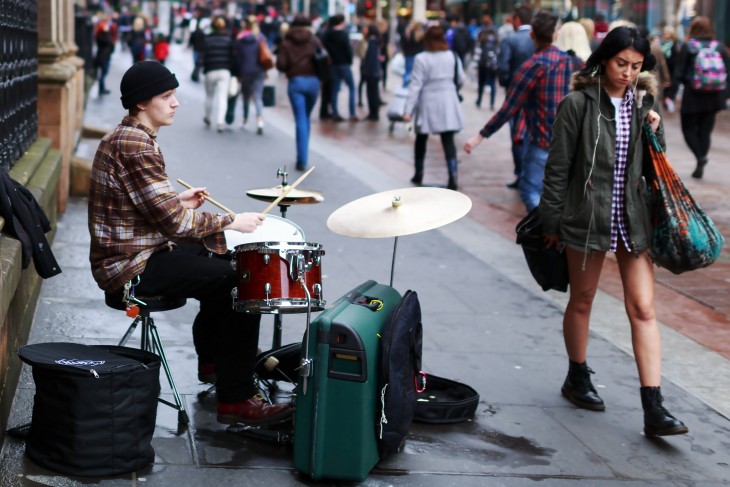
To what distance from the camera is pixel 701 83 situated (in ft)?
43.3

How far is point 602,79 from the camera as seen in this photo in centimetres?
535

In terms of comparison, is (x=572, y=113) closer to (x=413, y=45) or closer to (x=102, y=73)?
(x=413, y=45)

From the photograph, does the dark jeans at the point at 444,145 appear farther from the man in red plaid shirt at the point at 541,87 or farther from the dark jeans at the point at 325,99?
the dark jeans at the point at 325,99

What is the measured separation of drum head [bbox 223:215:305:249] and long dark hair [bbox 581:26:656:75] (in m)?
1.57

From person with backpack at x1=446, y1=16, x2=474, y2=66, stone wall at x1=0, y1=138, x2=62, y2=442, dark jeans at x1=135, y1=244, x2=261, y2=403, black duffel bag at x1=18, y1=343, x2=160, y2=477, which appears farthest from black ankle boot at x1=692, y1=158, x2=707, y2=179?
person with backpack at x1=446, y1=16, x2=474, y2=66

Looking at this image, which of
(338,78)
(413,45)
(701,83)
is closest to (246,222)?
(701,83)

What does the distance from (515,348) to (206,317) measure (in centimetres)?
215

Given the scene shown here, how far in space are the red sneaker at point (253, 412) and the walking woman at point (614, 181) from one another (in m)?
1.50

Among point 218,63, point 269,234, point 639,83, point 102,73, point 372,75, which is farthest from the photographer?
point 102,73

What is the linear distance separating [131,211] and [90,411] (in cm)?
89

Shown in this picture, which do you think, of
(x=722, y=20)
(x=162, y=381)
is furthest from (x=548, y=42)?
(x=722, y=20)

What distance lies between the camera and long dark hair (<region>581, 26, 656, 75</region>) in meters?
5.16

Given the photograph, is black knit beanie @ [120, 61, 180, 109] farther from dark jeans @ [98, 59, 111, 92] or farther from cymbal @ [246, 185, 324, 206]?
dark jeans @ [98, 59, 111, 92]

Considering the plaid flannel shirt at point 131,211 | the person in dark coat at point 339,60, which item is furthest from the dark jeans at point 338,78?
the plaid flannel shirt at point 131,211
